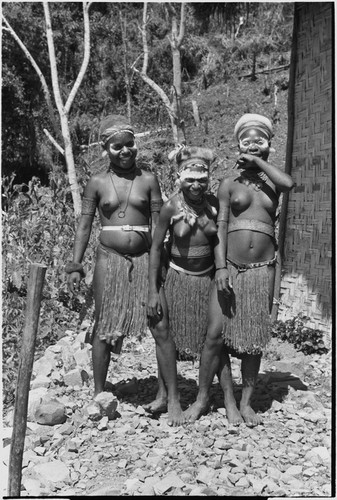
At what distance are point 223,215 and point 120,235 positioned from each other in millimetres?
584

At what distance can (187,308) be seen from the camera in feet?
11.1

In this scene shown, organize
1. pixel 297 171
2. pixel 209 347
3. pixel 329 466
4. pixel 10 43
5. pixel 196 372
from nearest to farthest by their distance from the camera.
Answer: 1. pixel 329 466
2. pixel 209 347
3. pixel 196 372
4. pixel 297 171
5. pixel 10 43

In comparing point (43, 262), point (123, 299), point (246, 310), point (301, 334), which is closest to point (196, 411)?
point (246, 310)

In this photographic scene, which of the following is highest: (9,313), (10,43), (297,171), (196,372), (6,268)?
(10,43)

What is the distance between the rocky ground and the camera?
2.83m

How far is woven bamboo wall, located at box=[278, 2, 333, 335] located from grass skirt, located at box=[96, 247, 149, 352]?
6.71 ft

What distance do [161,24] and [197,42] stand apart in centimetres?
123

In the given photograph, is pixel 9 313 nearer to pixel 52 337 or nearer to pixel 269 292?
pixel 52 337

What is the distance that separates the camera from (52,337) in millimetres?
5469

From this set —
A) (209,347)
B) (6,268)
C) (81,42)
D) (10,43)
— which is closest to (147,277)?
(209,347)

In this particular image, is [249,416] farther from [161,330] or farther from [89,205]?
[89,205]

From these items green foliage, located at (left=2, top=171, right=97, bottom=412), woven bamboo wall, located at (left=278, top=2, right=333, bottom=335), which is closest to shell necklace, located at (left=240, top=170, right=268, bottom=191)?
woven bamboo wall, located at (left=278, top=2, right=333, bottom=335)

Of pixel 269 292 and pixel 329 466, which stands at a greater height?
pixel 269 292

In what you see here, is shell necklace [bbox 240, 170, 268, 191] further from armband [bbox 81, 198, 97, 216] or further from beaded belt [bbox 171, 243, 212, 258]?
armband [bbox 81, 198, 97, 216]
